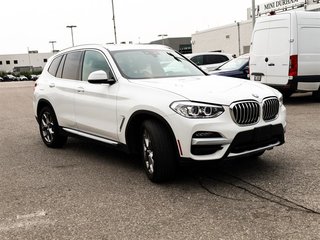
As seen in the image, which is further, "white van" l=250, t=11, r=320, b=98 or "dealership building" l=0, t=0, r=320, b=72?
"dealership building" l=0, t=0, r=320, b=72

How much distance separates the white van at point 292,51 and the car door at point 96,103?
649 centimetres

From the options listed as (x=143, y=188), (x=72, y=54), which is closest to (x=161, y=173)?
(x=143, y=188)

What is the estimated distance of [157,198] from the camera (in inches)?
180

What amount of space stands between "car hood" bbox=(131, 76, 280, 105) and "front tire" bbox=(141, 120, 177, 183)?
1.53 feet

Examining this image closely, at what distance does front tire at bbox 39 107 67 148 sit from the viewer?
7186 mm

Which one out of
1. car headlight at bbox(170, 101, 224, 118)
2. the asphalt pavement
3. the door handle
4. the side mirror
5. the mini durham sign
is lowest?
the asphalt pavement

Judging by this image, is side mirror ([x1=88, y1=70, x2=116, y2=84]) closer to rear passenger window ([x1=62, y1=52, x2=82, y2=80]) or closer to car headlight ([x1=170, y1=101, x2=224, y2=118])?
rear passenger window ([x1=62, y1=52, x2=82, y2=80])

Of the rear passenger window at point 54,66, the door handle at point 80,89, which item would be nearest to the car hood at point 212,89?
the door handle at point 80,89

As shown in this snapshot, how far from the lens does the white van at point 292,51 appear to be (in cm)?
1109

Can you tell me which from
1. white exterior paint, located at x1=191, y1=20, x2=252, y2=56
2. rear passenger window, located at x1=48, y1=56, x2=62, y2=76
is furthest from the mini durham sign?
rear passenger window, located at x1=48, y1=56, x2=62, y2=76

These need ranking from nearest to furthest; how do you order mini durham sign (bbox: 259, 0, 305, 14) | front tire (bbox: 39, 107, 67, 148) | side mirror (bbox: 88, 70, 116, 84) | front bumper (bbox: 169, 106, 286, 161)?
1. front bumper (bbox: 169, 106, 286, 161)
2. side mirror (bbox: 88, 70, 116, 84)
3. front tire (bbox: 39, 107, 67, 148)
4. mini durham sign (bbox: 259, 0, 305, 14)

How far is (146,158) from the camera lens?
5.15m

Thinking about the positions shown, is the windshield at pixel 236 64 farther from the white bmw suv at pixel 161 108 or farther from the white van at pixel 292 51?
the white bmw suv at pixel 161 108

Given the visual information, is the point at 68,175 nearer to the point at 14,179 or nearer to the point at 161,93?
the point at 14,179
